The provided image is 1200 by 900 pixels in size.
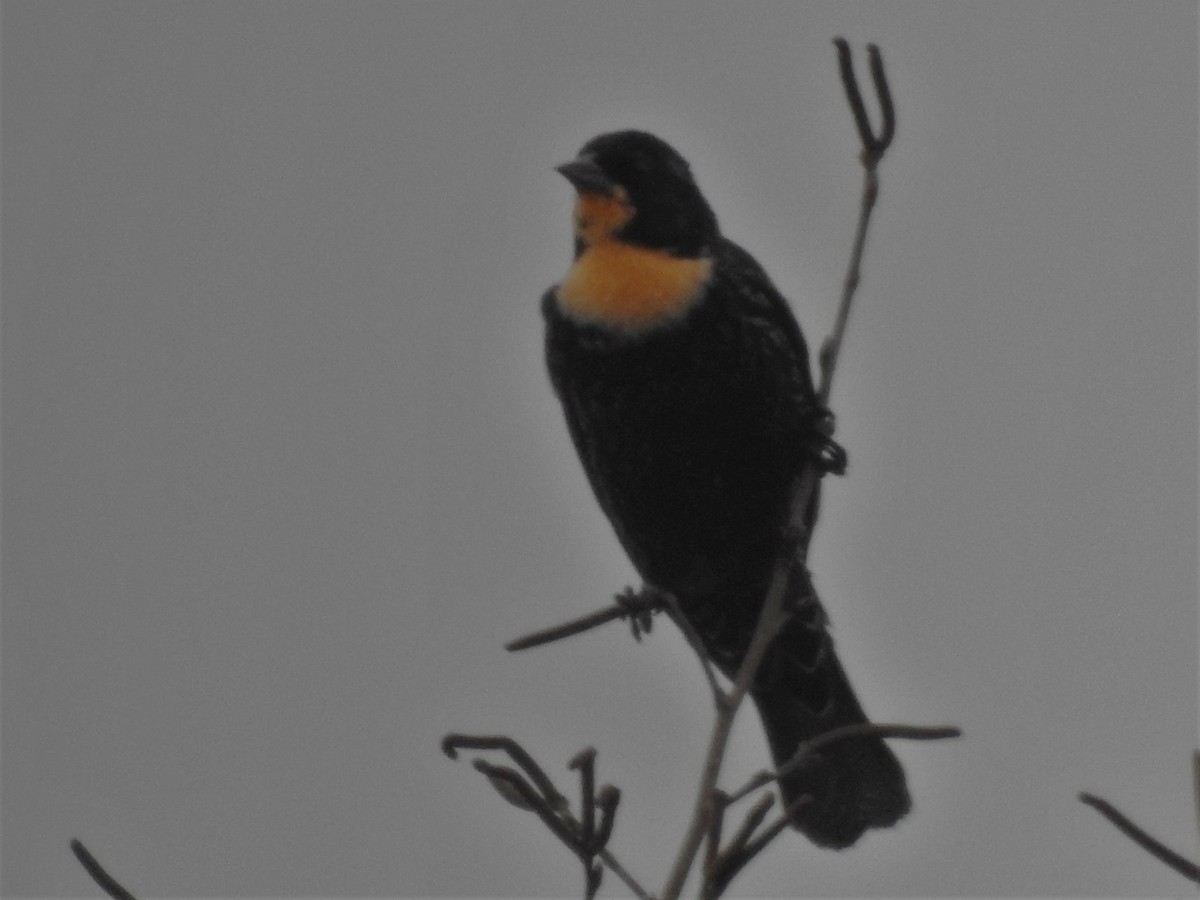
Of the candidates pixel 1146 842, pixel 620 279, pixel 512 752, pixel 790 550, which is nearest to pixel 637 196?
pixel 620 279

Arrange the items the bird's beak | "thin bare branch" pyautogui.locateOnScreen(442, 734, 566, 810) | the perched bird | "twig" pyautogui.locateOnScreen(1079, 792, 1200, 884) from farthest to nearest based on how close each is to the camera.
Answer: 1. the bird's beak
2. the perched bird
3. "thin bare branch" pyautogui.locateOnScreen(442, 734, 566, 810)
4. "twig" pyautogui.locateOnScreen(1079, 792, 1200, 884)

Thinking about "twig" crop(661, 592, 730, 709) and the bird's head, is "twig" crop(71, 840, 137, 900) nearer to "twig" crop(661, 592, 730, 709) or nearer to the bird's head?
"twig" crop(661, 592, 730, 709)

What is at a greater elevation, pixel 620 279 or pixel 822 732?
pixel 620 279

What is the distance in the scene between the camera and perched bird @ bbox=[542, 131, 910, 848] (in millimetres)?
4891

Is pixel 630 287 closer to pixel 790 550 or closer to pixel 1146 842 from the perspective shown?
pixel 790 550

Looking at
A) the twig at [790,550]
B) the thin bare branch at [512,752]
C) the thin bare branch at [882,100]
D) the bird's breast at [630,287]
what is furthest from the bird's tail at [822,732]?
the thin bare branch at [512,752]

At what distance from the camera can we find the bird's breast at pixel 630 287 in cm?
503

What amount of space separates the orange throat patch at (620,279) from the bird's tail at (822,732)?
84 cm

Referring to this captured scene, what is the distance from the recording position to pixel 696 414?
16.3ft

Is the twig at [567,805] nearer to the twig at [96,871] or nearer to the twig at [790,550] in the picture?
the twig at [790,550]

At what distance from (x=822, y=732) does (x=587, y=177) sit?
166 centimetres

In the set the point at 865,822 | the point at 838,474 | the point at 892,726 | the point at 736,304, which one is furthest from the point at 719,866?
the point at 736,304

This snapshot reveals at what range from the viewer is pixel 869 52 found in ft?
7.39

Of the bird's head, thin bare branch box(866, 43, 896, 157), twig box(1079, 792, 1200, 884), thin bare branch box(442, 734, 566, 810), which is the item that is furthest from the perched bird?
twig box(1079, 792, 1200, 884)
